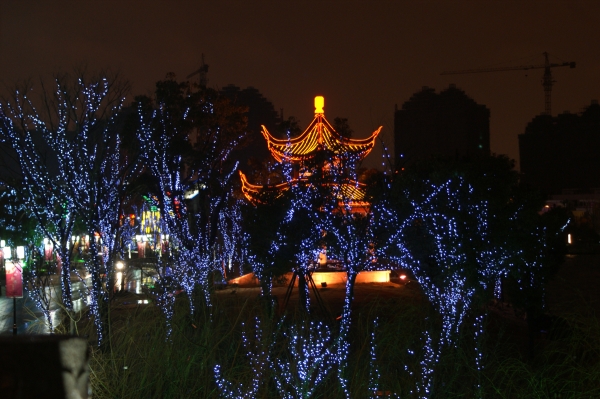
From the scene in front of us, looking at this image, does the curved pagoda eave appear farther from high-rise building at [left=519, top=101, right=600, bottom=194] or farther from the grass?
high-rise building at [left=519, top=101, right=600, bottom=194]

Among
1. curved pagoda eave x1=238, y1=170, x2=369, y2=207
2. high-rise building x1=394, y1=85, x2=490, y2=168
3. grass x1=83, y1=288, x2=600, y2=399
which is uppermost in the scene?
high-rise building x1=394, y1=85, x2=490, y2=168

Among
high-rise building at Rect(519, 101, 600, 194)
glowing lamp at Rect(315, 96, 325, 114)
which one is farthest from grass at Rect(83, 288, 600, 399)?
high-rise building at Rect(519, 101, 600, 194)

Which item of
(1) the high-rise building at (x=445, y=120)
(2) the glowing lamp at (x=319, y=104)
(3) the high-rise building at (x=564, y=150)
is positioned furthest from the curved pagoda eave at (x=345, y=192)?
(3) the high-rise building at (x=564, y=150)

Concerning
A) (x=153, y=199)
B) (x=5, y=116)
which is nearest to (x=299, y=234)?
(x=5, y=116)

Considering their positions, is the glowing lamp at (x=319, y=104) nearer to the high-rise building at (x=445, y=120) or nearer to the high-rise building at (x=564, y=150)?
the high-rise building at (x=445, y=120)

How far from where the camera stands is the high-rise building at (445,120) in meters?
18.5

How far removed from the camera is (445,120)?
915 inches

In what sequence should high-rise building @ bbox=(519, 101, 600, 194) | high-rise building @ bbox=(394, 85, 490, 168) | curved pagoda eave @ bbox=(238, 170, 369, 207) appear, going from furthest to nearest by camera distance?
high-rise building @ bbox=(519, 101, 600, 194)
high-rise building @ bbox=(394, 85, 490, 168)
curved pagoda eave @ bbox=(238, 170, 369, 207)

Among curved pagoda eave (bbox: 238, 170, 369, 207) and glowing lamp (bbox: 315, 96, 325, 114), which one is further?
glowing lamp (bbox: 315, 96, 325, 114)

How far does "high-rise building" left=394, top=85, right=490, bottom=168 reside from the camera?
728 inches

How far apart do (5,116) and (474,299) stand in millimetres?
7363

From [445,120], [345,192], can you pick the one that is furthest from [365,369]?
[445,120]

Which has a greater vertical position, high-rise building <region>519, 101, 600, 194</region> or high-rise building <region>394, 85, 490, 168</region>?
high-rise building <region>519, 101, 600, 194</region>

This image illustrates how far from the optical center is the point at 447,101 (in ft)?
79.1
